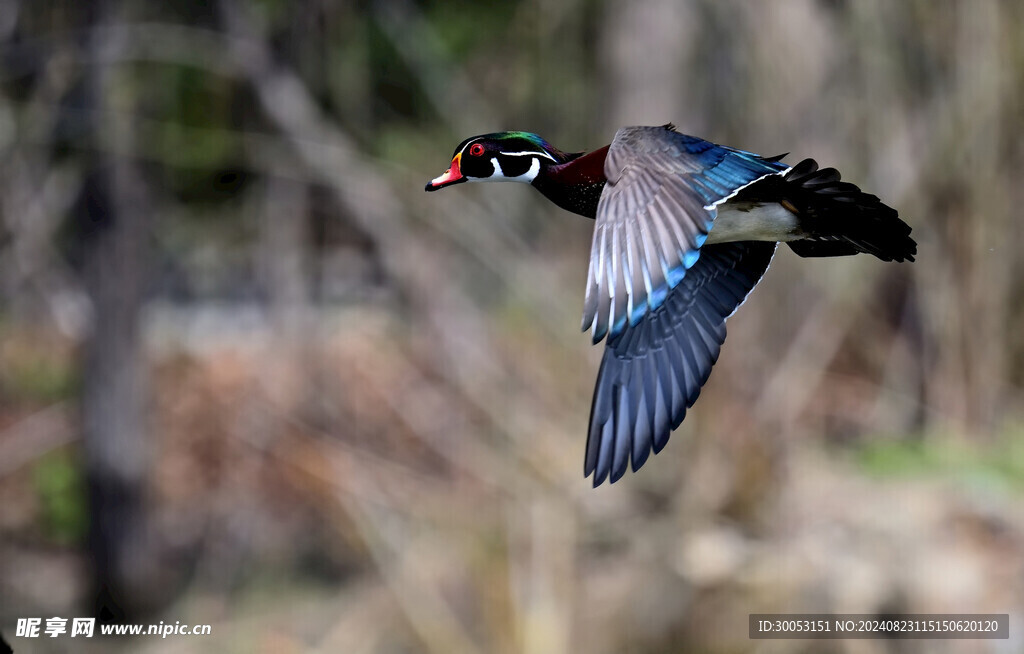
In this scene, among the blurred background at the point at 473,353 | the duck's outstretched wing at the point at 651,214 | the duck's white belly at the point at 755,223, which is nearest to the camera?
the duck's outstretched wing at the point at 651,214

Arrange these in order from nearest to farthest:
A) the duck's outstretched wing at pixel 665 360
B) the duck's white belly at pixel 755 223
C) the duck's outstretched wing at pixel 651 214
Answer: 1. the duck's outstretched wing at pixel 651 214
2. the duck's outstretched wing at pixel 665 360
3. the duck's white belly at pixel 755 223

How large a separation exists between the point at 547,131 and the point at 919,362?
78.2 inches

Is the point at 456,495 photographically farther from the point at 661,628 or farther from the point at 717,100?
the point at 717,100

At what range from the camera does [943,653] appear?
3.99m

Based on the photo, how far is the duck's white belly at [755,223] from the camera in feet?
7.51

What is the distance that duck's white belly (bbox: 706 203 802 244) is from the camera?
7.51ft

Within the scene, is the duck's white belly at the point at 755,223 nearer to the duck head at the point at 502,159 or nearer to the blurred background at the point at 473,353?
the duck head at the point at 502,159

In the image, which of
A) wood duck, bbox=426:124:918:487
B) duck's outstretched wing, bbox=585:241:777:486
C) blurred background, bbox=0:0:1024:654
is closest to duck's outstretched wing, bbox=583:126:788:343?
wood duck, bbox=426:124:918:487

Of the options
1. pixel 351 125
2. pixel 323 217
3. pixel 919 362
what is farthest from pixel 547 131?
pixel 323 217

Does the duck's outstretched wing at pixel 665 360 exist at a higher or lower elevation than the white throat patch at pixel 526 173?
lower

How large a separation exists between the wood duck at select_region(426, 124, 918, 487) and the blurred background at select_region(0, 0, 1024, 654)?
158cm

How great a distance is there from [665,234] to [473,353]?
312cm

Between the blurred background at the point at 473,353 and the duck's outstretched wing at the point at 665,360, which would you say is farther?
the blurred background at the point at 473,353

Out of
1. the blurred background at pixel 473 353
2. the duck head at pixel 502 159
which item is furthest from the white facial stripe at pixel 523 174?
the blurred background at pixel 473 353
